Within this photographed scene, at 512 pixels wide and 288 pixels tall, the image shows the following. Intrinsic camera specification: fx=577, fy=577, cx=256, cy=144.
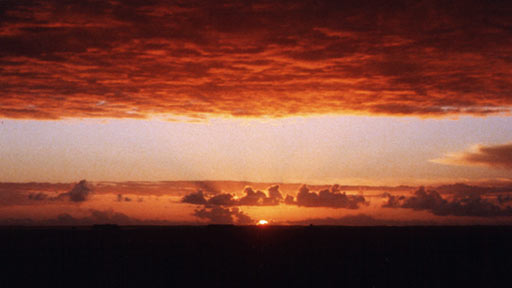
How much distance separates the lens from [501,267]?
187 feet

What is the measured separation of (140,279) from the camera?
1740 inches

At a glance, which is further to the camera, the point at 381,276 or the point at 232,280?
the point at 381,276

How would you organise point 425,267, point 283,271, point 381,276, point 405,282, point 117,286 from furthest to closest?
point 425,267, point 283,271, point 381,276, point 405,282, point 117,286

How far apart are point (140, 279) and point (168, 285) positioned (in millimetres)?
4537

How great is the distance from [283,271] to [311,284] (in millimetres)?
9076

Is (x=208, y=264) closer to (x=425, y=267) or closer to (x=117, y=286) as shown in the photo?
(x=117, y=286)

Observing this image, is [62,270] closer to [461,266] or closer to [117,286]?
[117,286]

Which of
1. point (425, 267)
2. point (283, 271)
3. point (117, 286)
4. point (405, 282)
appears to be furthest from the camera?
point (425, 267)

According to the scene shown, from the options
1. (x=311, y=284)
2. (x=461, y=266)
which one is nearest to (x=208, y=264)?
(x=311, y=284)

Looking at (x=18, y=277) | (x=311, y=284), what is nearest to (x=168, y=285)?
(x=311, y=284)

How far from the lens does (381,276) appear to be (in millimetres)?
46969

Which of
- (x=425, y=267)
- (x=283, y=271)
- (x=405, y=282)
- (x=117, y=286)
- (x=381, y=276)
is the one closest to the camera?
(x=117, y=286)

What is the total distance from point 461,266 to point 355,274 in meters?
16.5

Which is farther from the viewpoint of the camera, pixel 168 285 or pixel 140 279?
pixel 140 279
